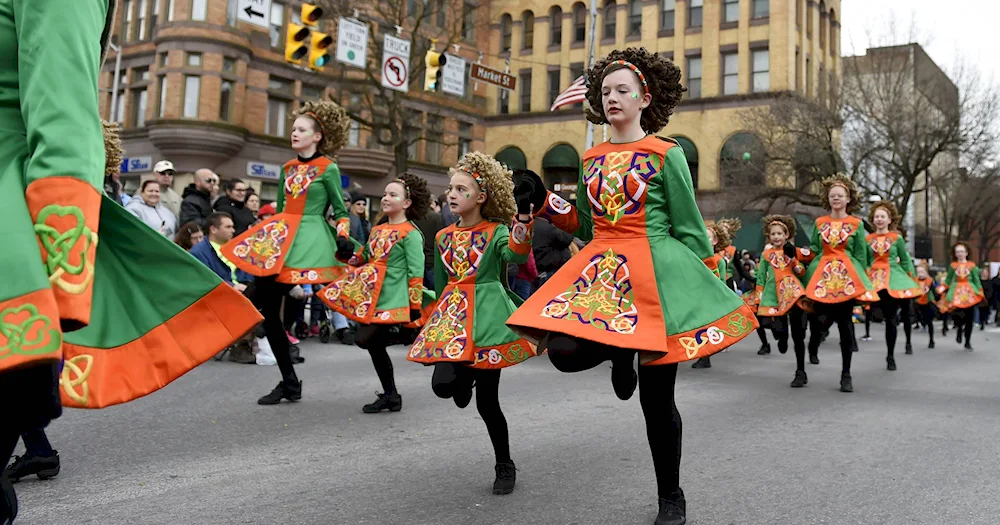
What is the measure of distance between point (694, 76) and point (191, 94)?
73.7 ft

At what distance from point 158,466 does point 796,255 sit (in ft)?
20.1

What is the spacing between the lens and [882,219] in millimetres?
11023

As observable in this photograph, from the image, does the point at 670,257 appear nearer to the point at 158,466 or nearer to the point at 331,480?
the point at 331,480

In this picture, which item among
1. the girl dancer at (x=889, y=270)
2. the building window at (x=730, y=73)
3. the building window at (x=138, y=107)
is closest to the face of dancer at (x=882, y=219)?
the girl dancer at (x=889, y=270)

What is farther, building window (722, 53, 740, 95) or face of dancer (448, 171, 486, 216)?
building window (722, 53, 740, 95)

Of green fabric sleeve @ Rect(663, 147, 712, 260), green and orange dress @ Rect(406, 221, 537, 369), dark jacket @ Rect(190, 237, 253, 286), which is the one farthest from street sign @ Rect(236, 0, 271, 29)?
green fabric sleeve @ Rect(663, 147, 712, 260)

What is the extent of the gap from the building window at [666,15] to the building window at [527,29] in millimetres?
6737

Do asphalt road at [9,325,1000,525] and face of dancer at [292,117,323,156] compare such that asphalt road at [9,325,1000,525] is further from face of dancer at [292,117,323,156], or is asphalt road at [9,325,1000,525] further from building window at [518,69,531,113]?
building window at [518,69,531,113]

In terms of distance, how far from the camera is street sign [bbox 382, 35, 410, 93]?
56.3 feet

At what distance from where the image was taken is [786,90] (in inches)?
1309

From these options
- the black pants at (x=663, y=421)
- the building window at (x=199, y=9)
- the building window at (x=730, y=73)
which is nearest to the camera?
the black pants at (x=663, y=421)

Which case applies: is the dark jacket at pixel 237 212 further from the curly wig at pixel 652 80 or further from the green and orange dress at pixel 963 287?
the green and orange dress at pixel 963 287

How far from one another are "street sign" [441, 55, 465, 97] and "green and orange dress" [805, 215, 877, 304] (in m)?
11.1

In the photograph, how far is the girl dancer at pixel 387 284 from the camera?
6.26 m
